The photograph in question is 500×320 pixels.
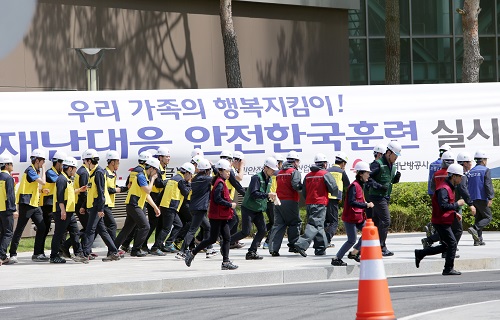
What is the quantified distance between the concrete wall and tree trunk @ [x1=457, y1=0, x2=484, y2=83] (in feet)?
15.2

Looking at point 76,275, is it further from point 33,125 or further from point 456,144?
point 456,144

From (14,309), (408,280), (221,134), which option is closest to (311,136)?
(221,134)

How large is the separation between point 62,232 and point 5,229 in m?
0.89

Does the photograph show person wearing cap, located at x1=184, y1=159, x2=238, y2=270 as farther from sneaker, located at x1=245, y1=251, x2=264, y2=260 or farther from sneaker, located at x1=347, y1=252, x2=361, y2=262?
sneaker, located at x1=347, y1=252, x2=361, y2=262

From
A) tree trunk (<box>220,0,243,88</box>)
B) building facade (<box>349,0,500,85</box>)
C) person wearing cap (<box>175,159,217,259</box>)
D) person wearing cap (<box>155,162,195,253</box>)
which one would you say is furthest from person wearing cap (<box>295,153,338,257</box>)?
building facade (<box>349,0,500,85</box>)

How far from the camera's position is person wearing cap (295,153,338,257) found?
763 inches

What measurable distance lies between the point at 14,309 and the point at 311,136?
11.4 metres

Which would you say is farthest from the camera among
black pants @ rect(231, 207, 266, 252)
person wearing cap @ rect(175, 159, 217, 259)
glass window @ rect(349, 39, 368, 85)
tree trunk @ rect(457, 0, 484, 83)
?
glass window @ rect(349, 39, 368, 85)

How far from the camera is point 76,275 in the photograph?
1712cm

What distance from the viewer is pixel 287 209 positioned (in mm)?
19797

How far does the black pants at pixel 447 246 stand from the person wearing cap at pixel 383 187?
6.74 feet

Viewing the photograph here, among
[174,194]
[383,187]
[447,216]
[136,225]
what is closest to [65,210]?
[136,225]

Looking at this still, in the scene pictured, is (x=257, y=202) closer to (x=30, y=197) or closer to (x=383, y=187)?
(x=383, y=187)

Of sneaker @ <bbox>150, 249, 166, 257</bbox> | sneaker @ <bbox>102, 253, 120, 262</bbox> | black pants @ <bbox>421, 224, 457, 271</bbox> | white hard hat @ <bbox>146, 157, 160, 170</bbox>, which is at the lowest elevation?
sneaker @ <bbox>150, 249, 166, 257</bbox>
